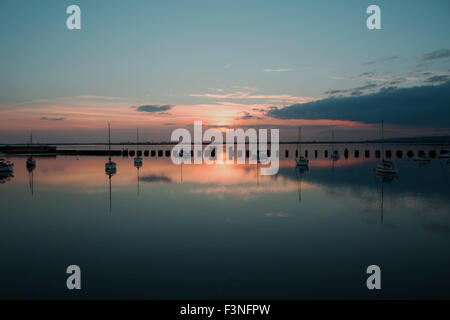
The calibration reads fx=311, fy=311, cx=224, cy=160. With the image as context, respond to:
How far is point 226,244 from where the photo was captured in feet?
52.5

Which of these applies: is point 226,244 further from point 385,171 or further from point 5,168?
point 5,168

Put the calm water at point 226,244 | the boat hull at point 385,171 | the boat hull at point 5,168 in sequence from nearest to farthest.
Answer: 1. the calm water at point 226,244
2. the boat hull at point 385,171
3. the boat hull at point 5,168

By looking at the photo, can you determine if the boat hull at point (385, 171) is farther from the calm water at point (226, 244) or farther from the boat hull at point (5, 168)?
the boat hull at point (5, 168)

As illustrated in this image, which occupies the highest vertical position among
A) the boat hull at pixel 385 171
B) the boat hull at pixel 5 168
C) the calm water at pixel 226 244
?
the boat hull at pixel 5 168

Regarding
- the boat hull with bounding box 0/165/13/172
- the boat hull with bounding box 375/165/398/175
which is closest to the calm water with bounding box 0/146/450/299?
the boat hull with bounding box 375/165/398/175

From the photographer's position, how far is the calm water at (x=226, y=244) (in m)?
11.1

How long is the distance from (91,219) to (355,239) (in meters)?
17.3

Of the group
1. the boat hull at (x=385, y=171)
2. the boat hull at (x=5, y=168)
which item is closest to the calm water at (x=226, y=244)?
the boat hull at (x=385, y=171)

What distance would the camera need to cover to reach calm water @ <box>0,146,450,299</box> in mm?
11148

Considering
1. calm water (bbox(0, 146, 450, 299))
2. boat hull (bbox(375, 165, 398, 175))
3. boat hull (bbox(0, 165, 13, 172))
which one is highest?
boat hull (bbox(0, 165, 13, 172))

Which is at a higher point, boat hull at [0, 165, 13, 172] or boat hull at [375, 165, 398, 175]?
boat hull at [0, 165, 13, 172]

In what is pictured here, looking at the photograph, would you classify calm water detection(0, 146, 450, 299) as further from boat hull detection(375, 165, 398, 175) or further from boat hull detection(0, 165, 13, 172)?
boat hull detection(0, 165, 13, 172)
